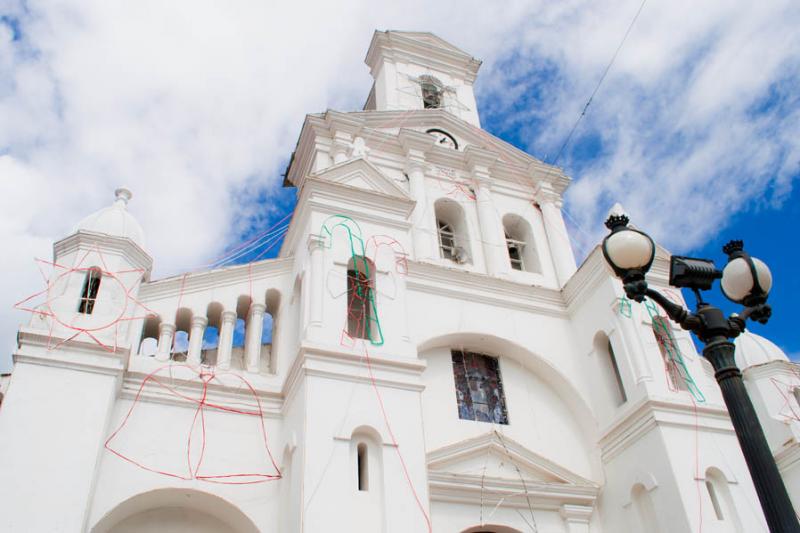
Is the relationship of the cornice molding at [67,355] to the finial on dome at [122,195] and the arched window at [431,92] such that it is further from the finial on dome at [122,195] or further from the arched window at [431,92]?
the arched window at [431,92]

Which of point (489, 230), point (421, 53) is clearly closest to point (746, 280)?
point (489, 230)

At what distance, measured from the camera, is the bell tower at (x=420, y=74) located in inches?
767

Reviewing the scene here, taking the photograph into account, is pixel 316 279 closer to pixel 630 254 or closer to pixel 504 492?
pixel 504 492

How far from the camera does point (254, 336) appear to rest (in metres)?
11.9

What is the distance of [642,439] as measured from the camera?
38.6 ft

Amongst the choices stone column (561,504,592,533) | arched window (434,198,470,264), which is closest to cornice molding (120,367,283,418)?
stone column (561,504,592,533)

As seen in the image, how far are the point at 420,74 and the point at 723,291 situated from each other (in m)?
15.3

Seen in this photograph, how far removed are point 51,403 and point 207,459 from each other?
2262mm

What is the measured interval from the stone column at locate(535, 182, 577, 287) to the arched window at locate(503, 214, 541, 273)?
42 cm

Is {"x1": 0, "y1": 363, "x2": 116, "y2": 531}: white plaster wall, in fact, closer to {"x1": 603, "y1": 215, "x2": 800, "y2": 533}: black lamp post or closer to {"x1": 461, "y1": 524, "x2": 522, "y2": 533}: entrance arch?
{"x1": 461, "y1": 524, "x2": 522, "y2": 533}: entrance arch

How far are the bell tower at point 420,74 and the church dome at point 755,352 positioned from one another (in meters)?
8.96

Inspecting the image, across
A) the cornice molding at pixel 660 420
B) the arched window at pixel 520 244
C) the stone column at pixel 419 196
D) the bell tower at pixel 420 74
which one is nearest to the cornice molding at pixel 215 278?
the stone column at pixel 419 196

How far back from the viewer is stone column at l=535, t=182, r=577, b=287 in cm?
1566

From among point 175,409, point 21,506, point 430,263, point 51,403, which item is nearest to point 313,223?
point 430,263
